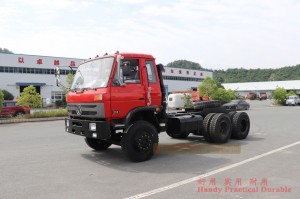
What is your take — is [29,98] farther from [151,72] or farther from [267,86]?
[267,86]

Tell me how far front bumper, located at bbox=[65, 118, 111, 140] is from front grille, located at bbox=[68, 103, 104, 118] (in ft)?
0.51

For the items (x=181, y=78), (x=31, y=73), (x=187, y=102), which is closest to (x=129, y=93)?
(x=187, y=102)

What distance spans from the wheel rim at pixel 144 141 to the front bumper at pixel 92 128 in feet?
2.43

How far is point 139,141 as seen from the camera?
268 inches

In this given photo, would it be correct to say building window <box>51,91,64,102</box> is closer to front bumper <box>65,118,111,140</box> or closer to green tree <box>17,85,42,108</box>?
green tree <box>17,85,42,108</box>

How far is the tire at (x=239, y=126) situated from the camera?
A: 10.1m

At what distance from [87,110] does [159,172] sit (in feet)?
7.15

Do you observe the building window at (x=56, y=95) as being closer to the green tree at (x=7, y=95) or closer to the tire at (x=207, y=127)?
the green tree at (x=7, y=95)

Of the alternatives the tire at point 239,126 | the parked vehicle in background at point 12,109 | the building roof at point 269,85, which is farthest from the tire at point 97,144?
the building roof at point 269,85

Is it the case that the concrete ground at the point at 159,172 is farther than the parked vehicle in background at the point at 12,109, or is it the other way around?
the parked vehicle in background at the point at 12,109

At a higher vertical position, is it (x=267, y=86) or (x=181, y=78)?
(x=181, y=78)

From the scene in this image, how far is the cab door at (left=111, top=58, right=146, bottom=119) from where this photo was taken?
→ 21.4 ft

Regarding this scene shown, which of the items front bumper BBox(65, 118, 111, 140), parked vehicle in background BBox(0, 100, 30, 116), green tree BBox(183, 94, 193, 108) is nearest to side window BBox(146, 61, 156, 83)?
front bumper BBox(65, 118, 111, 140)

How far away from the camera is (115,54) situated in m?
6.81
